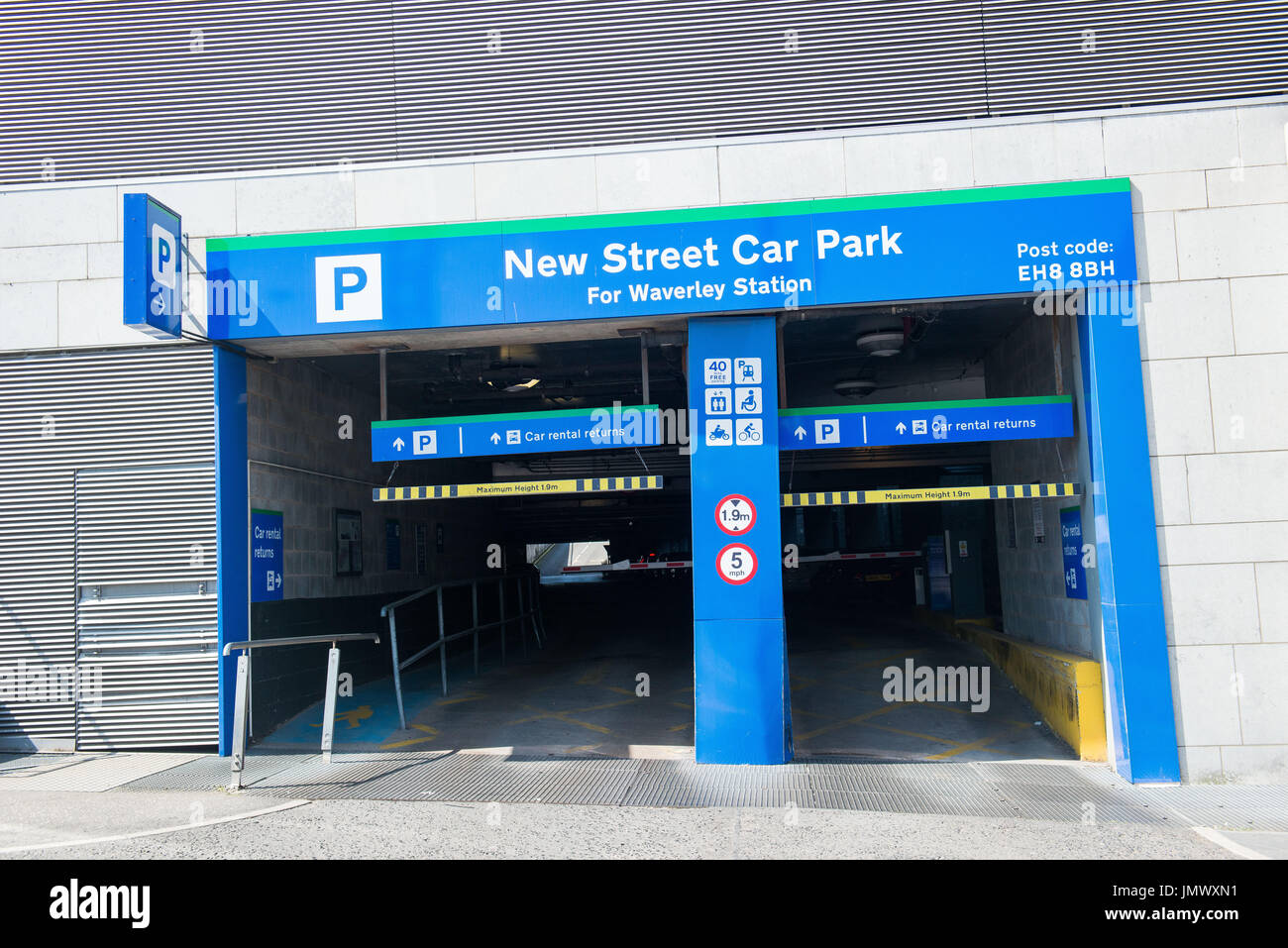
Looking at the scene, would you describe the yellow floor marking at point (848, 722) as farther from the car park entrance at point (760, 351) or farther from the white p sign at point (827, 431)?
the white p sign at point (827, 431)

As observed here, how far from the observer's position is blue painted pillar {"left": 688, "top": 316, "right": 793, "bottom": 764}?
724 cm

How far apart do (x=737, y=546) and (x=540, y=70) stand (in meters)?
4.12

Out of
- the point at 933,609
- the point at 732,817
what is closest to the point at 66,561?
the point at 732,817

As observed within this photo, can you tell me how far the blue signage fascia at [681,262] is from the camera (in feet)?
24.0

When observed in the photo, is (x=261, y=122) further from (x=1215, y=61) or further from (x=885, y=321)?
(x=1215, y=61)

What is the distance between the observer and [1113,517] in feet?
23.2

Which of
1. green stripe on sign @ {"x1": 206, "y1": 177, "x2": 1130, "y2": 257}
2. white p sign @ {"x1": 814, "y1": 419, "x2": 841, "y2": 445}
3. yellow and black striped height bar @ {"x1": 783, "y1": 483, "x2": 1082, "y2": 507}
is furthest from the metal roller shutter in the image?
white p sign @ {"x1": 814, "y1": 419, "x2": 841, "y2": 445}

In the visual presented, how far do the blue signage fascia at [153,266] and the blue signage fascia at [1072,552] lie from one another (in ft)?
23.4

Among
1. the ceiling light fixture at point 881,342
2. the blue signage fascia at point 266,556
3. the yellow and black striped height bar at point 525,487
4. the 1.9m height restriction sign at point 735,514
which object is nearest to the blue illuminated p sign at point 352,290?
the yellow and black striped height bar at point 525,487

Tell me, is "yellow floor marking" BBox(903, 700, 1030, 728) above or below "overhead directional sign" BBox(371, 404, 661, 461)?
below

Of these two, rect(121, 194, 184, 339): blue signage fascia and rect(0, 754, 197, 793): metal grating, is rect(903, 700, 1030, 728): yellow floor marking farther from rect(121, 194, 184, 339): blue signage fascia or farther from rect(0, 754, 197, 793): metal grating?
rect(121, 194, 184, 339): blue signage fascia

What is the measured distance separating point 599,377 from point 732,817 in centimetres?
665

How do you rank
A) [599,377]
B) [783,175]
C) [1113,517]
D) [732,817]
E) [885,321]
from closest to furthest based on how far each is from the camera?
[732,817], [1113,517], [783,175], [885,321], [599,377]

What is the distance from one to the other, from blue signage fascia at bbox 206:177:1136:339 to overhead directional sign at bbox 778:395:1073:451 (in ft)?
2.82
